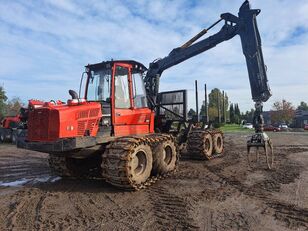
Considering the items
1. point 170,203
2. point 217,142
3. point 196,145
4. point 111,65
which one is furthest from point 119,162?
point 217,142

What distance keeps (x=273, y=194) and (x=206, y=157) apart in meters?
6.21

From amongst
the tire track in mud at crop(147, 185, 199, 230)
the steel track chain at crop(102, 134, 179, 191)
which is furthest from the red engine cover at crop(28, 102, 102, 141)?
the tire track in mud at crop(147, 185, 199, 230)

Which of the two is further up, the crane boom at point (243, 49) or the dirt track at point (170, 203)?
the crane boom at point (243, 49)

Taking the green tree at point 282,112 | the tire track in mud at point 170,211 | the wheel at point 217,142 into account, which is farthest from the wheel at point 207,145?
the green tree at point 282,112

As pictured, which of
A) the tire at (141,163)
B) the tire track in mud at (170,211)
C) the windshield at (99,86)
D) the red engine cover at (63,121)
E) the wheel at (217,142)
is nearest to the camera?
the tire track in mud at (170,211)

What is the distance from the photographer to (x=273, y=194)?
7.69 m

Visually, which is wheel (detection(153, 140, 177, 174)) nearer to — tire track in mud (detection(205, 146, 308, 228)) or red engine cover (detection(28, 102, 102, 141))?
tire track in mud (detection(205, 146, 308, 228))

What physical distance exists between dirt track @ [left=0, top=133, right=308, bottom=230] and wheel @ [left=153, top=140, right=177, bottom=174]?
361mm

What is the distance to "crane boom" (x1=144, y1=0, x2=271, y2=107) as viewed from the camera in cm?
1152

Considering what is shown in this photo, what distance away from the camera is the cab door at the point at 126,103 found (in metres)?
8.90

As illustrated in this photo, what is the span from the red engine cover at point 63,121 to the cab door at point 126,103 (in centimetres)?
65

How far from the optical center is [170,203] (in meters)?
7.02

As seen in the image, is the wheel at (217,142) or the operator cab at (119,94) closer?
the operator cab at (119,94)

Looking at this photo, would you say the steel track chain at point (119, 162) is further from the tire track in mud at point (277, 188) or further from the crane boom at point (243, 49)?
the crane boom at point (243, 49)
